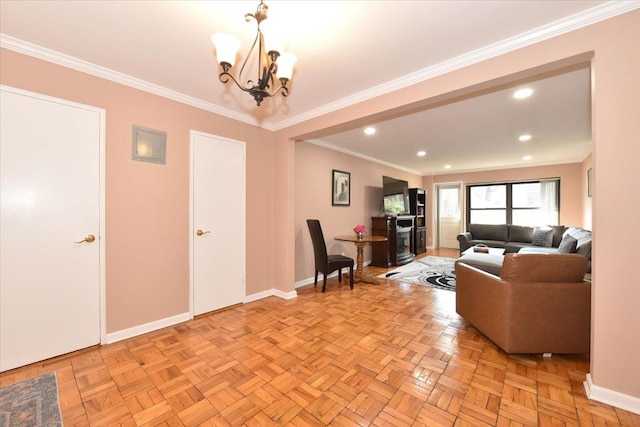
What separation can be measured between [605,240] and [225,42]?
249cm

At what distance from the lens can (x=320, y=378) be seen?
1.88 m

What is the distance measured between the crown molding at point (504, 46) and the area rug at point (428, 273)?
2969 millimetres

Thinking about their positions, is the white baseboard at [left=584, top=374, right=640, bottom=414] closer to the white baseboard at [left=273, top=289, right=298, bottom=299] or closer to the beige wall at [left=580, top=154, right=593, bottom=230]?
the white baseboard at [left=273, top=289, right=298, bottom=299]

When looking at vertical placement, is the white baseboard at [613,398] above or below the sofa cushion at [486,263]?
below

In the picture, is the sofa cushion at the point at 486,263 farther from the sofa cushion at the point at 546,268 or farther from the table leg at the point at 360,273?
the table leg at the point at 360,273

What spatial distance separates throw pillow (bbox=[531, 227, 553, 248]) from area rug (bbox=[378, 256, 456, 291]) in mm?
1668

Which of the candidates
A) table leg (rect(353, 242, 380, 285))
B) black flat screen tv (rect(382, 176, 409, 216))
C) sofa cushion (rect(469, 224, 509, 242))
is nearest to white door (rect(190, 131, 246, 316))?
table leg (rect(353, 242, 380, 285))

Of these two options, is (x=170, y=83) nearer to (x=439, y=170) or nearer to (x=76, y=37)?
(x=76, y=37)

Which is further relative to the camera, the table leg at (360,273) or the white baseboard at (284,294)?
the table leg at (360,273)

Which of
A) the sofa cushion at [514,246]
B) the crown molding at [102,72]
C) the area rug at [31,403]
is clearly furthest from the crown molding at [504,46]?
the sofa cushion at [514,246]

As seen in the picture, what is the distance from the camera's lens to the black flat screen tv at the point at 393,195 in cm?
590

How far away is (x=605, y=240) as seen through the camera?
1.61 meters

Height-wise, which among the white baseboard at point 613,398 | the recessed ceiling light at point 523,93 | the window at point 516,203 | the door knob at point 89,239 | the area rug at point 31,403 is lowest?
the area rug at point 31,403

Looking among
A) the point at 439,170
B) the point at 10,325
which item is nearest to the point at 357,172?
the point at 439,170
